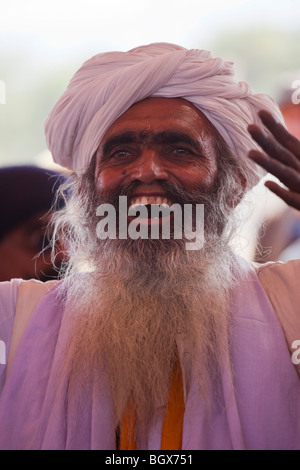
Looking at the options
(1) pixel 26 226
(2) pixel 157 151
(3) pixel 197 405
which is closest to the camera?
(3) pixel 197 405

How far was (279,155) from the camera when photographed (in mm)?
1590

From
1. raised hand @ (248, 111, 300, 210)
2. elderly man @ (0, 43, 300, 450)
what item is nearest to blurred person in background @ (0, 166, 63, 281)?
elderly man @ (0, 43, 300, 450)

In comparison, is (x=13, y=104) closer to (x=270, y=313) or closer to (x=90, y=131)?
(x=90, y=131)

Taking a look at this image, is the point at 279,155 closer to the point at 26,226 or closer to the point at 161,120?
the point at 161,120

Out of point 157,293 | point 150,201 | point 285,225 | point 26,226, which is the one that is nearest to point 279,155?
point 150,201

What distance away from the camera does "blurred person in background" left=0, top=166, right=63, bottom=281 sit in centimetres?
301

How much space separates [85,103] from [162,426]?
1146 mm

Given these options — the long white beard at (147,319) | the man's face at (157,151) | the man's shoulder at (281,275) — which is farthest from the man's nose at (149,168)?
the man's shoulder at (281,275)

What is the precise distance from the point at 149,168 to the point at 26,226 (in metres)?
1.26

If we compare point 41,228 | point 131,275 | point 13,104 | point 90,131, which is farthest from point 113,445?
point 13,104

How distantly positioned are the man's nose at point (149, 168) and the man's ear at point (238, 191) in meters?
0.32

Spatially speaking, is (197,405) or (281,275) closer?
(197,405)

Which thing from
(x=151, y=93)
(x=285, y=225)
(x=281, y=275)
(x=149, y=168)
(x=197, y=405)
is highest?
(x=285, y=225)

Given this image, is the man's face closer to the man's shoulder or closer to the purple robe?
the man's shoulder
